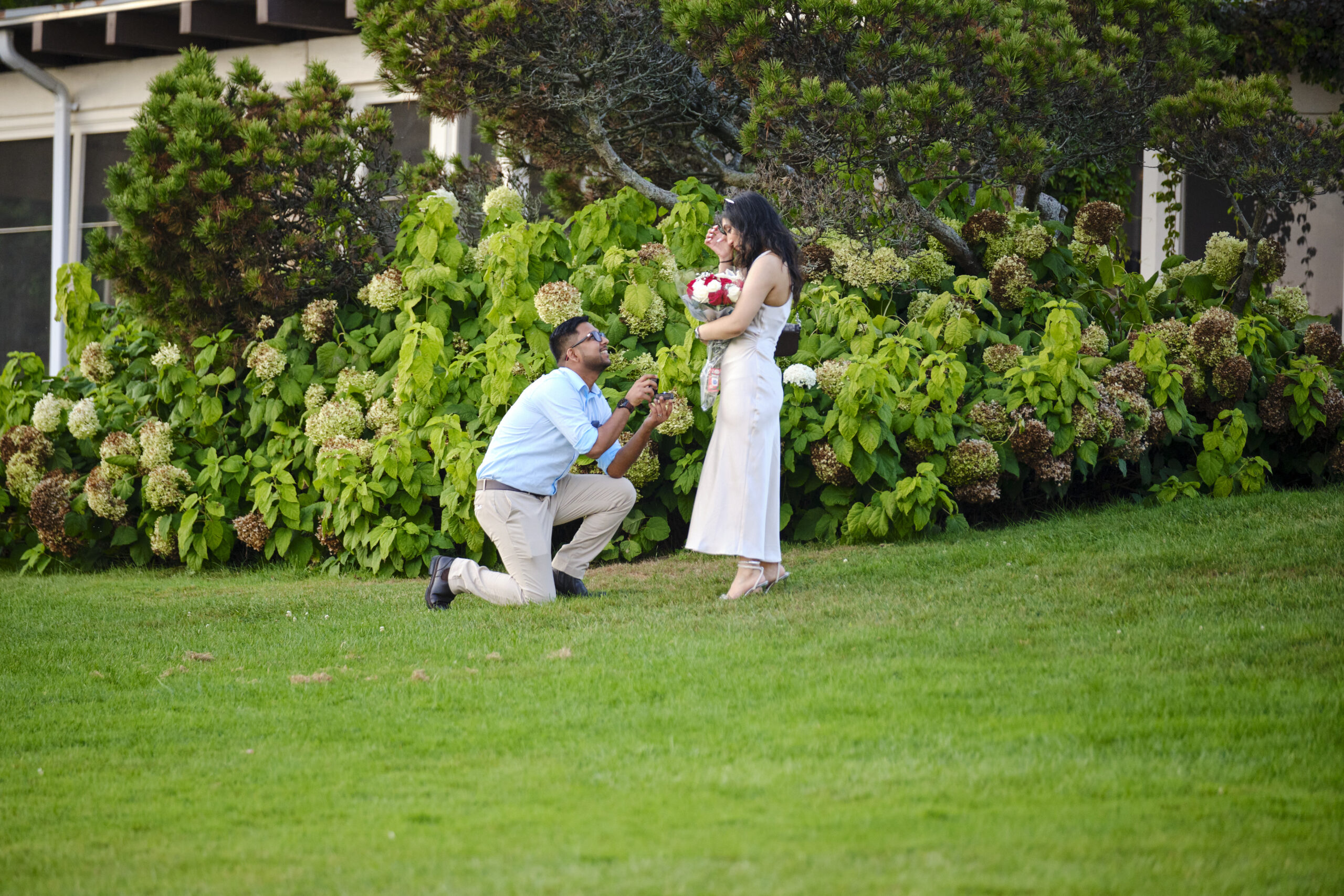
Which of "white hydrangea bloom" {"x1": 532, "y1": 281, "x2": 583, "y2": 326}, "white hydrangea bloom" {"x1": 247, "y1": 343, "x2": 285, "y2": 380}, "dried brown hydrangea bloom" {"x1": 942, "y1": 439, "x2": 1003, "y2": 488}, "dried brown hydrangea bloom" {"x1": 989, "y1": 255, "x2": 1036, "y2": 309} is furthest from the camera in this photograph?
"dried brown hydrangea bloom" {"x1": 989, "y1": 255, "x2": 1036, "y2": 309}

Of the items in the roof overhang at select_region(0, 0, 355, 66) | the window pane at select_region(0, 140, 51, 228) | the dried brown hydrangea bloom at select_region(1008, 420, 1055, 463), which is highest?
the roof overhang at select_region(0, 0, 355, 66)

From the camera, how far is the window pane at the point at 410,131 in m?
12.9

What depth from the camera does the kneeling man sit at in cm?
569

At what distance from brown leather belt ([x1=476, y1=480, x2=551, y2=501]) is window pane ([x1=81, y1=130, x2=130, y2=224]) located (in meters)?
9.67

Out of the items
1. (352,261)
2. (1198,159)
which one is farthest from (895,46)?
(352,261)

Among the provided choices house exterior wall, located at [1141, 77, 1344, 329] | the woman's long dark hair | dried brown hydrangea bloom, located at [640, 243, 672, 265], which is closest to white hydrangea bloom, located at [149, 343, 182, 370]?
dried brown hydrangea bloom, located at [640, 243, 672, 265]

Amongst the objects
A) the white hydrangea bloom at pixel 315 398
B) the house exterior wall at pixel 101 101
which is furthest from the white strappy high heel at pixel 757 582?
the house exterior wall at pixel 101 101

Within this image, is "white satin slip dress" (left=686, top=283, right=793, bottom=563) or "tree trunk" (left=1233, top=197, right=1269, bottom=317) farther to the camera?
"tree trunk" (left=1233, top=197, right=1269, bottom=317)

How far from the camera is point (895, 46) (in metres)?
7.12

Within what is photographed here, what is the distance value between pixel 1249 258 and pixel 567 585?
193 inches

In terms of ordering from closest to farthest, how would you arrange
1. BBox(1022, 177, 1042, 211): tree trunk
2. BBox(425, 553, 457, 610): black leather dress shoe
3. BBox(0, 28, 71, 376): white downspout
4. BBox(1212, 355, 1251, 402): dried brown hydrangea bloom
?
BBox(425, 553, 457, 610): black leather dress shoe → BBox(1212, 355, 1251, 402): dried brown hydrangea bloom → BBox(1022, 177, 1042, 211): tree trunk → BBox(0, 28, 71, 376): white downspout

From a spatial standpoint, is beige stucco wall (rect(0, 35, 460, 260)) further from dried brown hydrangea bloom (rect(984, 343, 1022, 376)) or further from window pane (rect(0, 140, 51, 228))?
dried brown hydrangea bloom (rect(984, 343, 1022, 376))

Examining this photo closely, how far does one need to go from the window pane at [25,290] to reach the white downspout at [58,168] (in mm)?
650

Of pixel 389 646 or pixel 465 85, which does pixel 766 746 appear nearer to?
pixel 389 646
